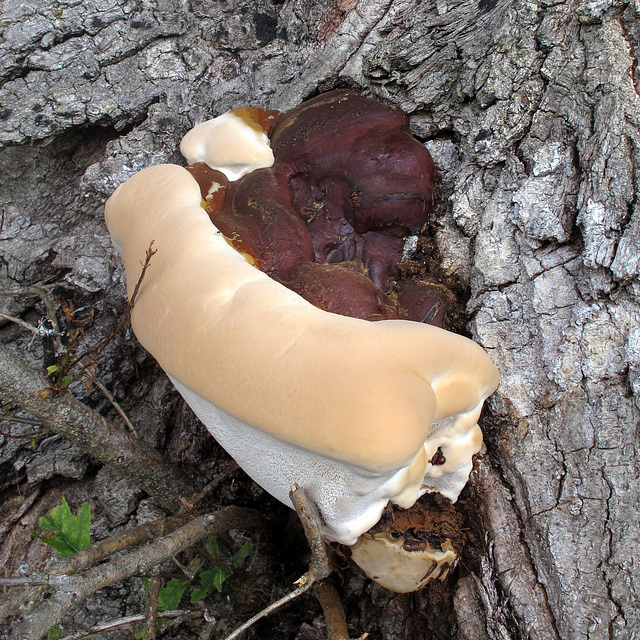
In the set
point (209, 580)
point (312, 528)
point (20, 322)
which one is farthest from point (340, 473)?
point (20, 322)

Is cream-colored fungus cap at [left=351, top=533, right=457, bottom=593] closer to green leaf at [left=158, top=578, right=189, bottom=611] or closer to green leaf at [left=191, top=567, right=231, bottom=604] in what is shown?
green leaf at [left=191, top=567, right=231, bottom=604]

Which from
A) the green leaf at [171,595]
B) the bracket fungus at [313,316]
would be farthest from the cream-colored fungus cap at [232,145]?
the green leaf at [171,595]

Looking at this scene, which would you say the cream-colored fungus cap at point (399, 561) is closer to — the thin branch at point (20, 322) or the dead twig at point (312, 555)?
the dead twig at point (312, 555)

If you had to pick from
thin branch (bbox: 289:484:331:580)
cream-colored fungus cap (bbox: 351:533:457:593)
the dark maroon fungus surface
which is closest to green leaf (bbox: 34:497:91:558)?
thin branch (bbox: 289:484:331:580)

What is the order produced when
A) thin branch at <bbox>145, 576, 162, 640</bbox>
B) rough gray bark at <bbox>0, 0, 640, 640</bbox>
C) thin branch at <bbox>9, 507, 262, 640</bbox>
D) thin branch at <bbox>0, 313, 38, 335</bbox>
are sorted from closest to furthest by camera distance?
thin branch at <bbox>9, 507, 262, 640</bbox> < rough gray bark at <bbox>0, 0, 640, 640</bbox> < thin branch at <bbox>145, 576, 162, 640</bbox> < thin branch at <bbox>0, 313, 38, 335</bbox>

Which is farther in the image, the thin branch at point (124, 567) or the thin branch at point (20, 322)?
the thin branch at point (20, 322)

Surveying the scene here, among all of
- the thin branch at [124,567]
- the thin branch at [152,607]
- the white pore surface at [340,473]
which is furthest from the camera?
the thin branch at [152,607]
